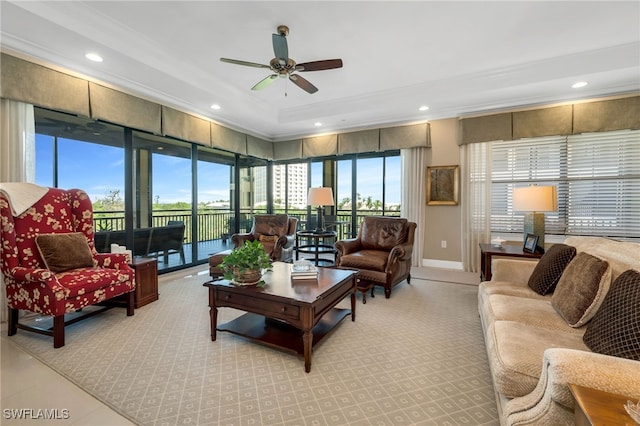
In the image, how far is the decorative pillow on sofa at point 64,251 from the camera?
260 centimetres

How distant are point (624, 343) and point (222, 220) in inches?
227

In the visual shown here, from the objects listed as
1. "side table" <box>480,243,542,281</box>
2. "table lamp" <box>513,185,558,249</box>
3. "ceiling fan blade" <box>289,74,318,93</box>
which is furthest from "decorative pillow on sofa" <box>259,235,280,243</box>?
"table lamp" <box>513,185,558,249</box>

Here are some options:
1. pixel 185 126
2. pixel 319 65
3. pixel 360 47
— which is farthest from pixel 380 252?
pixel 185 126

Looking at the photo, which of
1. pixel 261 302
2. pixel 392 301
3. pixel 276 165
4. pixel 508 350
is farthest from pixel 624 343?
pixel 276 165

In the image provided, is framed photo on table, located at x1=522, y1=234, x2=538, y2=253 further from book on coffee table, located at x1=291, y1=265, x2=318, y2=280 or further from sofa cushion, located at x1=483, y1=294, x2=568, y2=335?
book on coffee table, located at x1=291, y1=265, x2=318, y2=280

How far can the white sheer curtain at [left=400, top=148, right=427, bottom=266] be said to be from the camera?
5.08m

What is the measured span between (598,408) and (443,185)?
4425 millimetres

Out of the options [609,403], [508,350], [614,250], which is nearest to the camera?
[609,403]

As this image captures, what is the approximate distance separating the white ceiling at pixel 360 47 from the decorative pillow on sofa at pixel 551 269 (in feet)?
6.96

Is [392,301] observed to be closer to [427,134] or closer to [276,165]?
[427,134]

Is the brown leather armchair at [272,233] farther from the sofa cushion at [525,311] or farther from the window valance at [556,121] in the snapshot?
the window valance at [556,121]

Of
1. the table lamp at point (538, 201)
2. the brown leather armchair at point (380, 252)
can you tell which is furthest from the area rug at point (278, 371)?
the table lamp at point (538, 201)

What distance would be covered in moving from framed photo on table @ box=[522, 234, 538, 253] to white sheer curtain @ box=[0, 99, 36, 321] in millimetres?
5396

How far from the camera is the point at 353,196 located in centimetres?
589
